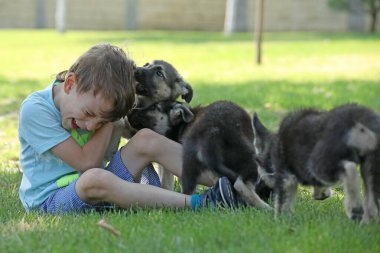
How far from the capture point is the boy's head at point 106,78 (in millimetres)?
5477

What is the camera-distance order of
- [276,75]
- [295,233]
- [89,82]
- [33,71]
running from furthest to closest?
[33,71], [276,75], [89,82], [295,233]

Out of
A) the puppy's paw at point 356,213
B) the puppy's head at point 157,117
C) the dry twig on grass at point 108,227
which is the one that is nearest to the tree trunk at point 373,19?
the puppy's head at point 157,117

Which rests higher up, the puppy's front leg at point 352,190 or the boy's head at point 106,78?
the boy's head at point 106,78

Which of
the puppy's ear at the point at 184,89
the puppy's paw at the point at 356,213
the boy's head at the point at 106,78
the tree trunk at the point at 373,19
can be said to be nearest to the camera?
the puppy's paw at the point at 356,213

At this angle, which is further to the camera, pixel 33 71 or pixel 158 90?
pixel 33 71

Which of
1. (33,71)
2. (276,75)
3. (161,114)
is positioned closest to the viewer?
(161,114)

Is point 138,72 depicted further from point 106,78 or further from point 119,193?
point 119,193

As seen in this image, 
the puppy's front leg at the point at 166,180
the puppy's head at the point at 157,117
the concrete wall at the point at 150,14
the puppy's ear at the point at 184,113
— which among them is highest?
the puppy's ear at the point at 184,113

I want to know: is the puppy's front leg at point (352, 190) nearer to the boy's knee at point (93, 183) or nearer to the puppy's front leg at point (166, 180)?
the boy's knee at point (93, 183)

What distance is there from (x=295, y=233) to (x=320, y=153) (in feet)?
1.77

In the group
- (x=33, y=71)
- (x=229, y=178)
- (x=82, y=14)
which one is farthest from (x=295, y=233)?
(x=82, y=14)

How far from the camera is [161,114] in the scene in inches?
259

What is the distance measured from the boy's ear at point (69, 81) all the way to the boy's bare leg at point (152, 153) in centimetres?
66

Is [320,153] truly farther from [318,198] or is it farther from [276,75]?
[276,75]
